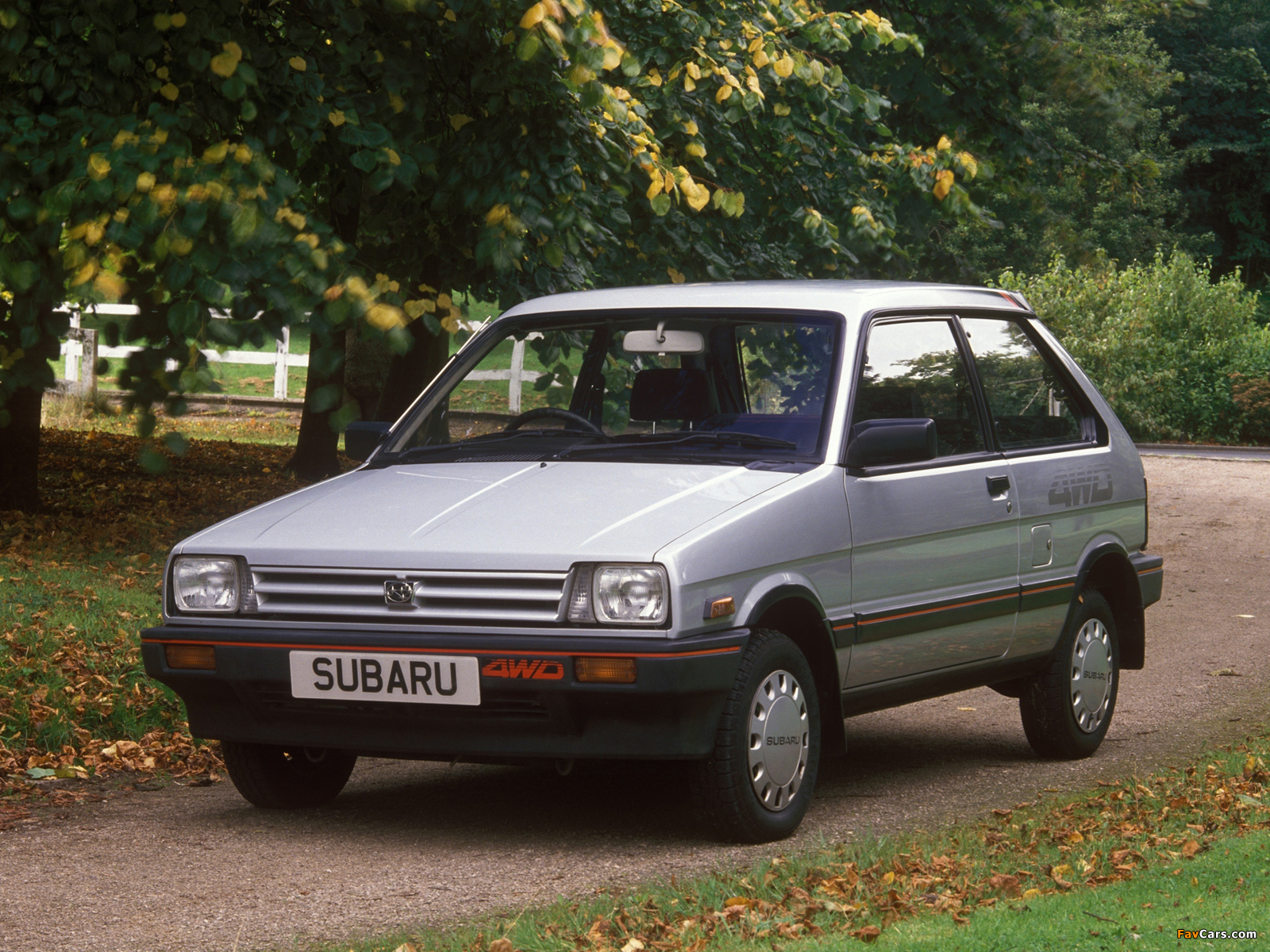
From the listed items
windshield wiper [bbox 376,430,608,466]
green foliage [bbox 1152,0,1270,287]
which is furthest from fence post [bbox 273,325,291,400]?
green foliage [bbox 1152,0,1270,287]

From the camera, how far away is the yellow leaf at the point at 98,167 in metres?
7.29

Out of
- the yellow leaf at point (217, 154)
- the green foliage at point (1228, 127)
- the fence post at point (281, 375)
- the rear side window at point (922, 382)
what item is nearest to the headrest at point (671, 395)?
the rear side window at point (922, 382)

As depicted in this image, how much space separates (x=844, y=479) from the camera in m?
6.04

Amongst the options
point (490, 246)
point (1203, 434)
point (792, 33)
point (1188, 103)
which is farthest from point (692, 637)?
point (1188, 103)

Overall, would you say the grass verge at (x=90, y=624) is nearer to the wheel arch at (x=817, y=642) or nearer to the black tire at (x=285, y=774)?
the black tire at (x=285, y=774)

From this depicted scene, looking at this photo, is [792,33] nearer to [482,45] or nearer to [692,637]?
[482,45]

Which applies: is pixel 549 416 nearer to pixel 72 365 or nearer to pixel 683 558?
pixel 683 558

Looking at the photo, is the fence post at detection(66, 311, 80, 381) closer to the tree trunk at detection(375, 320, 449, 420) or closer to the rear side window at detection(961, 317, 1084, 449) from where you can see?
the tree trunk at detection(375, 320, 449, 420)

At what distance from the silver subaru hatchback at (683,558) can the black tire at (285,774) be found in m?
0.01

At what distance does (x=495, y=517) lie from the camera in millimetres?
5492

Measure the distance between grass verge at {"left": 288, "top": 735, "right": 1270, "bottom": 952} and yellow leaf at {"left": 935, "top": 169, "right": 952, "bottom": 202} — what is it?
6.84 metres

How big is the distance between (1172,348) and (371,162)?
31.2 m

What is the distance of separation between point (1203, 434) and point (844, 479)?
3324 cm

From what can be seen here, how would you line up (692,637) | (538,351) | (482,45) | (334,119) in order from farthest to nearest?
(482,45) → (334,119) → (538,351) → (692,637)
